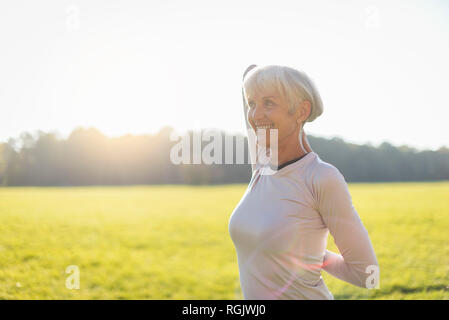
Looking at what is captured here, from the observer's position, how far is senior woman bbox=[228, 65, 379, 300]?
4.75ft

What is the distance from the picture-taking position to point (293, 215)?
1.48 metres

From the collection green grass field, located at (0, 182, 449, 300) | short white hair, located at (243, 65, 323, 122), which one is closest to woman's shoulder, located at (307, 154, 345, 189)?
short white hair, located at (243, 65, 323, 122)

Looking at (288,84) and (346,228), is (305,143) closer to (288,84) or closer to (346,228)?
(288,84)

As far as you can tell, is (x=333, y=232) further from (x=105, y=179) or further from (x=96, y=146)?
(x=105, y=179)

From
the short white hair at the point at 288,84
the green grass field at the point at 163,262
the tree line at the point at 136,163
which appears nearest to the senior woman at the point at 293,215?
the short white hair at the point at 288,84

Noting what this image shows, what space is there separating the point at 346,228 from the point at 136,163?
130 feet

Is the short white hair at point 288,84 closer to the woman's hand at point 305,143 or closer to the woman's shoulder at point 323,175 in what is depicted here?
the woman's hand at point 305,143

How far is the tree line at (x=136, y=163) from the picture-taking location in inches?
863

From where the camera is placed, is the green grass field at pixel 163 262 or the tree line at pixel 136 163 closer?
the green grass field at pixel 163 262

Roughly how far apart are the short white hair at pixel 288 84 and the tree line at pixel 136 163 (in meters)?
14.9

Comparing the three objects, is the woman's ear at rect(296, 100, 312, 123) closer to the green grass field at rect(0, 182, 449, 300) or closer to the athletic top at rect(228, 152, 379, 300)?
the athletic top at rect(228, 152, 379, 300)

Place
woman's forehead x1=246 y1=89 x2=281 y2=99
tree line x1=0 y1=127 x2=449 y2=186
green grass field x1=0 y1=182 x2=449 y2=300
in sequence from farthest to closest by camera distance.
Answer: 1. tree line x1=0 y1=127 x2=449 y2=186
2. green grass field x1=0 y1=182 x2=449 y2=300
3. woman's forehead x1=246 y1=89 x2=281 y2=99

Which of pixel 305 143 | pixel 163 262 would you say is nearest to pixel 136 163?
pixel 163 262

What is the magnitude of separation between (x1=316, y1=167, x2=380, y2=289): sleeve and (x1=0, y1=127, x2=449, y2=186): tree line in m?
14.9
